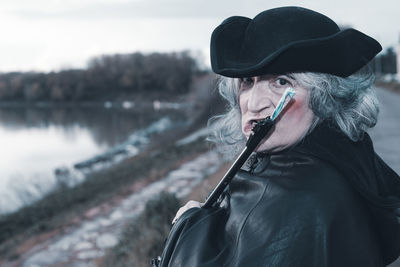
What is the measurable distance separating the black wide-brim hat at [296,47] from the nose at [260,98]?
0.06m

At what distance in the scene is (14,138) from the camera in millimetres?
30641

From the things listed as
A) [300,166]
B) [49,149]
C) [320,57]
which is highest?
[320,57]

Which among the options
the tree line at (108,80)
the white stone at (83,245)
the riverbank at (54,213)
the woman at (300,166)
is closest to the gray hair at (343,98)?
the woman at (300,166)

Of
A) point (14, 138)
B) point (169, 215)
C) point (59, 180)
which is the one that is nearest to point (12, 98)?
point (14, 138)

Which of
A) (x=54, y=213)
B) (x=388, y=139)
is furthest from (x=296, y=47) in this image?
(x=54, y=213)

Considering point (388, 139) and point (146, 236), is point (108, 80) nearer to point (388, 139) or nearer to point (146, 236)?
point (388, 139)

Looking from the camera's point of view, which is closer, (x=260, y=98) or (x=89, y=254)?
(x=260, y=98)

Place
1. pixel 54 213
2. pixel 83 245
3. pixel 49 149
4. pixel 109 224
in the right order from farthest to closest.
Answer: pixel 49 149
pixel 54 213
pixel 109 224
pixel 83 245

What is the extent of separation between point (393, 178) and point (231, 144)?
59cm

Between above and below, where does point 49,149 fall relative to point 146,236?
below

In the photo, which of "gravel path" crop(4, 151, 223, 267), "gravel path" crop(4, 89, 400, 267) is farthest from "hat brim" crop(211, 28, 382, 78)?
"gravel path" crop(4, 151, 223, 267)

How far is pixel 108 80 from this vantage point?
83500mm

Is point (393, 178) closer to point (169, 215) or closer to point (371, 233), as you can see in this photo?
point (371, 233)

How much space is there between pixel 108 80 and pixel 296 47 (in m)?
84.7
